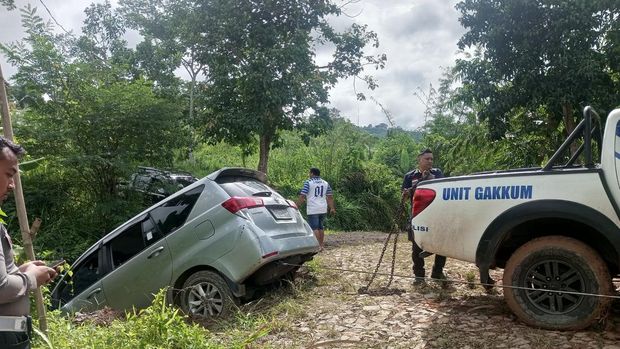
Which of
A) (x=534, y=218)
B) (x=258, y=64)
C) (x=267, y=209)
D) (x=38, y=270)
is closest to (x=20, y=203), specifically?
(x=38, y=270)

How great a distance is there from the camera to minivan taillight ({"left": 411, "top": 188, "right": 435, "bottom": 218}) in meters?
5.14

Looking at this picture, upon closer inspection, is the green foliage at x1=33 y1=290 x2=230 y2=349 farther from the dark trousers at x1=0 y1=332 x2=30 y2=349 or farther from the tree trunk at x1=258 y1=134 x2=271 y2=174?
the tree trunk at x1=258 y1=134 x2=271 y2=174

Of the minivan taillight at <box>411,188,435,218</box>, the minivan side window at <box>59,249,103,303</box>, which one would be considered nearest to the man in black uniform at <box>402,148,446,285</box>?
the minivan taillight at <box>411,188,435,218</box>

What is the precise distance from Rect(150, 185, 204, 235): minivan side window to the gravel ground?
1.67 metres

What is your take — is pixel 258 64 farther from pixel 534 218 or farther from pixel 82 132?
pixel 534 218

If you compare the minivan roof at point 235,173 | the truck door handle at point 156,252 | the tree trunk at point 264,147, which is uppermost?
the tree trunk at point 264,147

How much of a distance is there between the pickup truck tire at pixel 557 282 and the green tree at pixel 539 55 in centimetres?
708

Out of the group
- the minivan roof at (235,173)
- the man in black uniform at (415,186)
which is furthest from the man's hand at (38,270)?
the man in black uniform at (415,186)

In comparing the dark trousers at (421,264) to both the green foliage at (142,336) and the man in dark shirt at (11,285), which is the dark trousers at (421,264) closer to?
the green foliage at (142,336)

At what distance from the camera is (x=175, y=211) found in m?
5.98

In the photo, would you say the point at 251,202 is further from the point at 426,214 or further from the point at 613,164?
the point at 613,164

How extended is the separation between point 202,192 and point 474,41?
8.09 metres

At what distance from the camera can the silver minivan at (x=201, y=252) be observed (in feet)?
18.1

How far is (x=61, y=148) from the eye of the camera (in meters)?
9.84
